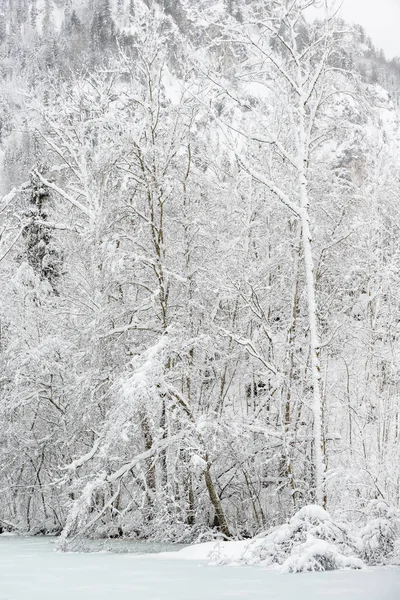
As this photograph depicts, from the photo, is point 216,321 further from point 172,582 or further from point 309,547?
point 172,582

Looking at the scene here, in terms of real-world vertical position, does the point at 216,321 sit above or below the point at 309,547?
above

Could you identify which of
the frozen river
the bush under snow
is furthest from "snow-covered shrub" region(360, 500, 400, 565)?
the frozen river

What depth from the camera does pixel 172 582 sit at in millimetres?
7688

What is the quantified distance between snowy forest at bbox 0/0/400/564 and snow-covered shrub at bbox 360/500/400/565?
0.05m

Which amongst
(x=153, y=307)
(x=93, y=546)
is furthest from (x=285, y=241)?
(x=93, y=546)

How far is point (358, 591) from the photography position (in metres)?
6.68

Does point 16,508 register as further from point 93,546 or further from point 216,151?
point 216,151

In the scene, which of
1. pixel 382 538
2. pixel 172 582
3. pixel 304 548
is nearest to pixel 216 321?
pixel 382 538

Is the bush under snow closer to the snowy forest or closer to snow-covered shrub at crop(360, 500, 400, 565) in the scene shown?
snow-covered shrub at crop(360, 500, 400, 565)

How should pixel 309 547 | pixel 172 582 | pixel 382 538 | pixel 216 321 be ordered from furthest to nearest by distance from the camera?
1. pixel 216 321
2. pixel 382 538
3. pixel 309 547
4. pixel 172 582

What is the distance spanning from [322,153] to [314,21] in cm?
512

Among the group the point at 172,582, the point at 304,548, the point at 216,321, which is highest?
the point at 216,321

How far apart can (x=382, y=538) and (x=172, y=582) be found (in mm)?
2990

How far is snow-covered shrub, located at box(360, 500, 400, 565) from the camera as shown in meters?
9.05
